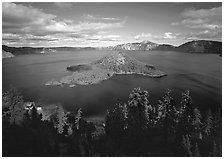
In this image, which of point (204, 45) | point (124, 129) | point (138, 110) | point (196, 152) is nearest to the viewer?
point (196, 152)

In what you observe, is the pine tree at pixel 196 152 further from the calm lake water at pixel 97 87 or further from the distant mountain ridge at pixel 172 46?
the distant mountain ridge at pixel 172 46

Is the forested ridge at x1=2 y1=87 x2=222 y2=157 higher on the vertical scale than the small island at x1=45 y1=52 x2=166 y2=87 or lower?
lower

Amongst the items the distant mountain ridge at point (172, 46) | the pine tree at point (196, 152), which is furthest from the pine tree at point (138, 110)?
the distant mountain ridge at point (172, 46)

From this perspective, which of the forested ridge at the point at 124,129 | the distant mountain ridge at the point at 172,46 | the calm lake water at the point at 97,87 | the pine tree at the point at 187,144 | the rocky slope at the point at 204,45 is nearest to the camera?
the pine tree at the point at 187,144

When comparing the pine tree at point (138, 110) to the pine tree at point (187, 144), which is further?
the pine tree at point (138, 110)

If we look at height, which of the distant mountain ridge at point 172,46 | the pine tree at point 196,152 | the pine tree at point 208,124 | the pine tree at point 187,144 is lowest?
the pine tree at point 196,152

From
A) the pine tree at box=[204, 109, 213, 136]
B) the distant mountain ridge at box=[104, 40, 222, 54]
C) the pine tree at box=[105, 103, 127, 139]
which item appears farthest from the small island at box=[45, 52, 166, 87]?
the pine tree at box=[204, 109, 213, 136]

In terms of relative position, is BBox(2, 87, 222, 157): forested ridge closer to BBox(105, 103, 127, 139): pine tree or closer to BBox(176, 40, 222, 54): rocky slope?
BBox(105, 103, 127, 139): pine tree

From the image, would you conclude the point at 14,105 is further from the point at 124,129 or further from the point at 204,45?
the point at 204,45

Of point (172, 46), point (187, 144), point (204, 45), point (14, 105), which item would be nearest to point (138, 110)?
point (187, 144)
